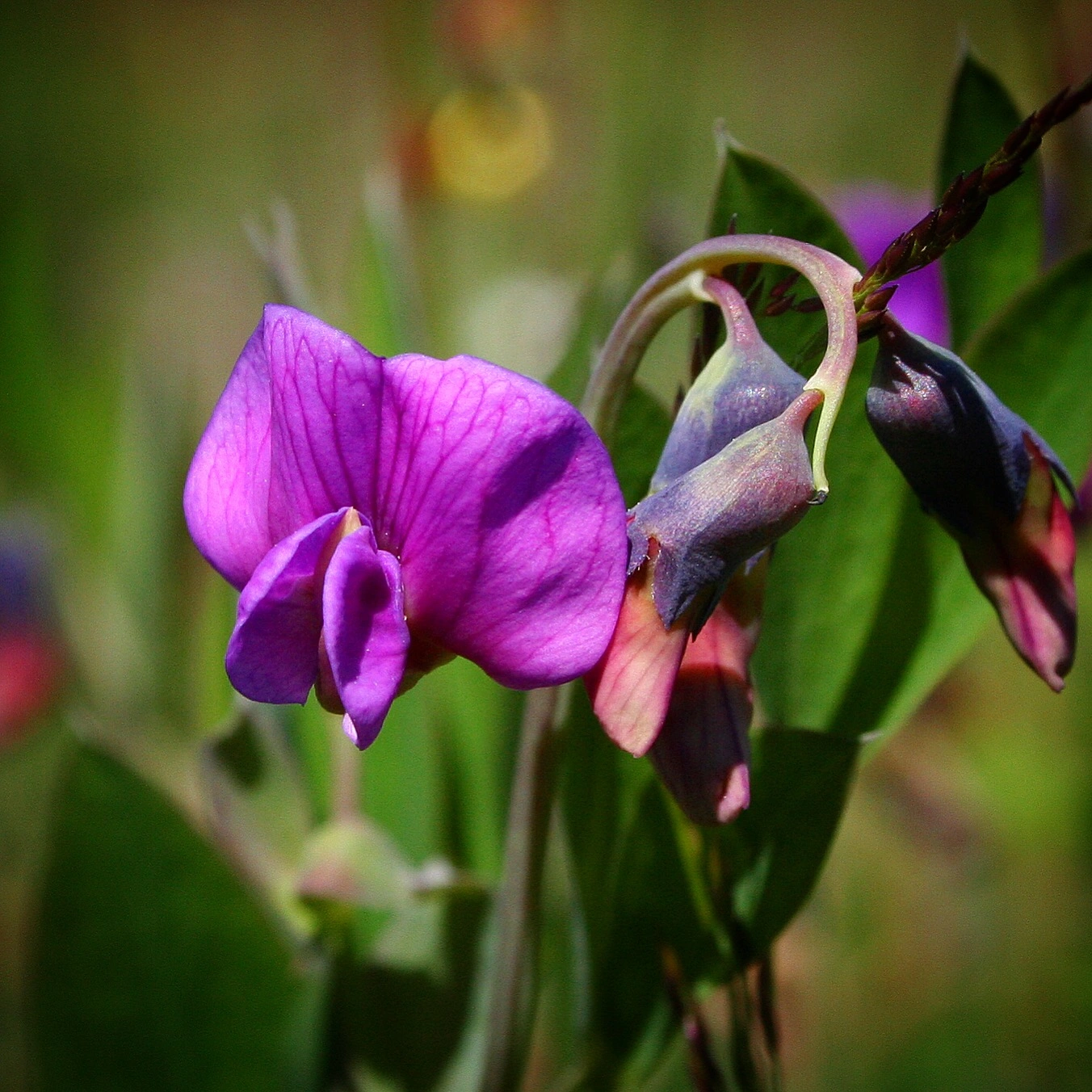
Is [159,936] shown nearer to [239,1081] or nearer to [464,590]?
[239,1081]

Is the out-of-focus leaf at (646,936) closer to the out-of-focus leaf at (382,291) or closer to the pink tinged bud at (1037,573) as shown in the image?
the pink tinged bud at (1037,573)

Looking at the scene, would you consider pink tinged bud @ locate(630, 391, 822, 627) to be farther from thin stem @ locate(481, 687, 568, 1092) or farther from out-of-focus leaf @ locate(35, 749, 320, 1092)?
out-of-focus leaf @ locate(35, 749, 320, 1092)

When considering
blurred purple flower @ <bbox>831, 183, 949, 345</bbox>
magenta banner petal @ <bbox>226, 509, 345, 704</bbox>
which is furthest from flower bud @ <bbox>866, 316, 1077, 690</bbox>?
blurred purple flower @ <bbox>831, 183, 949, 345</bbox>

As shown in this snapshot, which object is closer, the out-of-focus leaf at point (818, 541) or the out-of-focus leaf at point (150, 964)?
the out-of-focus leaf at point (818, 541)

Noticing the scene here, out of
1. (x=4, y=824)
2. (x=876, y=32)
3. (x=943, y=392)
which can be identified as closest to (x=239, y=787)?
(x=943, y=392)

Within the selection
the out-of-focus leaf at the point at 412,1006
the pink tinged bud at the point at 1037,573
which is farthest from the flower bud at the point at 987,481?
the out-of-focus leaf at the point at 412,1006

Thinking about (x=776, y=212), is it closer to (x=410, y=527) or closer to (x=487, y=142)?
(x=410, y=527)

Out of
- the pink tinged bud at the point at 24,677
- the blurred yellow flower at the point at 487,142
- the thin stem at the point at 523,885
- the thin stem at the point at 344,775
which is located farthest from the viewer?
the blurred yellow flower at the point at 487,142
